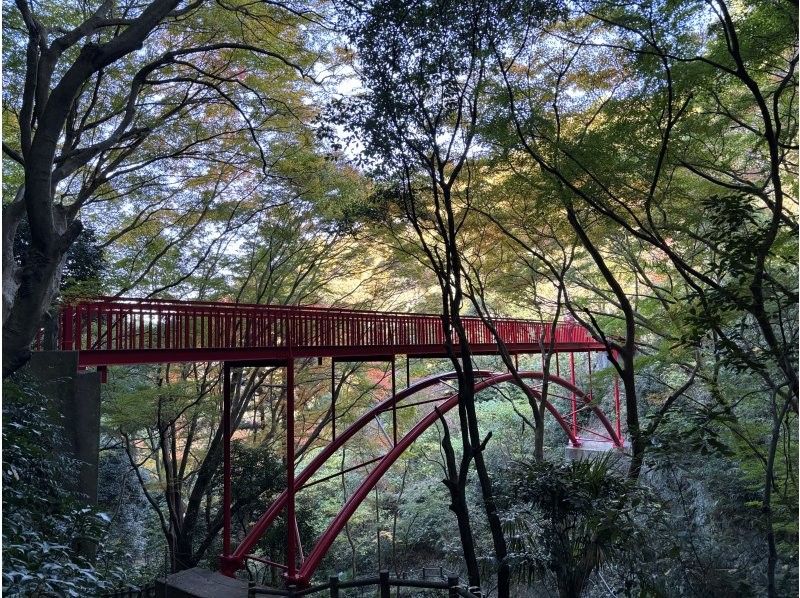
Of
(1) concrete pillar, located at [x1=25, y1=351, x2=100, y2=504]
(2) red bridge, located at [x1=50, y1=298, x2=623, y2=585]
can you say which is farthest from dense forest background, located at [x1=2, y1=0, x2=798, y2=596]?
(2) red bridge, located at [x1=50, y1=298, x2=623, y2=585]

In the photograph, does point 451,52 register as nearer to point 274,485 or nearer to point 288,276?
point 288,276

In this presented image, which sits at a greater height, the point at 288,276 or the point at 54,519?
the point at 288,276

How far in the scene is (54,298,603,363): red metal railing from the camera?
17.0ft

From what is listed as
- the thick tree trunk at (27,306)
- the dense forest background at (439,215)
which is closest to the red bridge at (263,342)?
the dense forest background at (439,215)

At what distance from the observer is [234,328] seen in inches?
238

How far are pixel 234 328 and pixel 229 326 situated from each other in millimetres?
59

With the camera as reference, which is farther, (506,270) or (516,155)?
(506,270)

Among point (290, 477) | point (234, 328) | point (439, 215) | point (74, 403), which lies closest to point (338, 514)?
point (290, 477)

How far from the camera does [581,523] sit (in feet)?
14.4

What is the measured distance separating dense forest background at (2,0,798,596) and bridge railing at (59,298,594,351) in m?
0.64

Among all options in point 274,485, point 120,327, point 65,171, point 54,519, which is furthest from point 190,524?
point 65,171

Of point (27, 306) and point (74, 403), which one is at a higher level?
point (27, 306)

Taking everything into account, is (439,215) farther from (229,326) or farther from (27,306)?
(27,306)

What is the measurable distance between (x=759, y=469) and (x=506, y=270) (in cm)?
597
